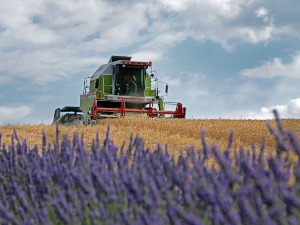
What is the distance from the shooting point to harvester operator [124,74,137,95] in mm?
22281

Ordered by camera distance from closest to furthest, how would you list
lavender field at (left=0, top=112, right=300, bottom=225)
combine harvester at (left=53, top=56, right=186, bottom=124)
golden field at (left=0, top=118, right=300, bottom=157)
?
lavender field at (left=0, top=112, right=300, bottom=225) < golden field at (left=0, top=118, right=300, bottom=157) < combine harvester at (left=53, top=56, right=186, bottom=124)

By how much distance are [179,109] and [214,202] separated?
20.6 m

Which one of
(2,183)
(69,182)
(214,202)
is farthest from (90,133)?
(214,202)

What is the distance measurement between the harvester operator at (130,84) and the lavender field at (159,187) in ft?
61.0

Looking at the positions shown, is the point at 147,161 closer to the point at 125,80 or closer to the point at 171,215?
the point at 171,215

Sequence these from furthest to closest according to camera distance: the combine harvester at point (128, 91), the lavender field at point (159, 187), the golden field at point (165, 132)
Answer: the combine harvester at point (128, 91)
the golden field at point (165, 132)
the lavender field at point (159, 187)

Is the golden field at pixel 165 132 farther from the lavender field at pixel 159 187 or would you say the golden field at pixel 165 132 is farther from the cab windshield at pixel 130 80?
the lavender field at pixel 159 187

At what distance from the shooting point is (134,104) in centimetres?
2262

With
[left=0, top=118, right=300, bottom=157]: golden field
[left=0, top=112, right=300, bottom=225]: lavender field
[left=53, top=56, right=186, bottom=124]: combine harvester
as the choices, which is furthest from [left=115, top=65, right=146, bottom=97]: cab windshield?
[left=0, top=112, right=300, bottom=225]: lavender field

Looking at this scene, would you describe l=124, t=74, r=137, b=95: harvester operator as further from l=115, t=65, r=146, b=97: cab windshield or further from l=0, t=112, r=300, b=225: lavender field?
l=0, t=112, r=300, b=225: lavender field

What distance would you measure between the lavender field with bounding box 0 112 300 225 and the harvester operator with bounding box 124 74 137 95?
732 inches

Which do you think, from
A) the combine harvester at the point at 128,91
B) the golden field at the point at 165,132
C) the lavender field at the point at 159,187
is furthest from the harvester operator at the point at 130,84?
the lavender field at the point at 159,187

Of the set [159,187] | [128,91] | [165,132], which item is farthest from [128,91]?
[159,187]

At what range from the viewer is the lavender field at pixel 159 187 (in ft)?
5.41
